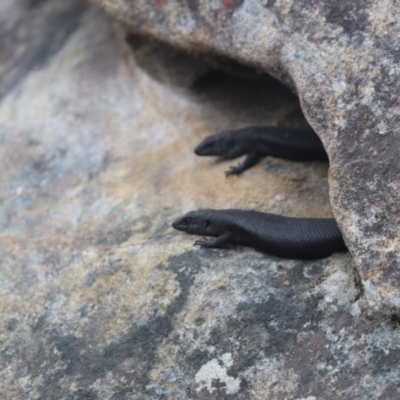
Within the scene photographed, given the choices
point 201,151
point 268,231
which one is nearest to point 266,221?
point 268,231

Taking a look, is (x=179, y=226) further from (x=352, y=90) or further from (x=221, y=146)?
(x=352, y=90)

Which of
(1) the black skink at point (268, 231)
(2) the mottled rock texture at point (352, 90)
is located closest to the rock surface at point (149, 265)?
(1) the black skink at point (268, 231)

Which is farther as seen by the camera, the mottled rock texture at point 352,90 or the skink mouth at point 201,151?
the skink mouth at point 201,151

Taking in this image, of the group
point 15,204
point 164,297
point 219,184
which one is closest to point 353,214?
point 164,297

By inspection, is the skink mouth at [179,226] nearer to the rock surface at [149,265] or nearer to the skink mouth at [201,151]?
the rock surface at [149,265]

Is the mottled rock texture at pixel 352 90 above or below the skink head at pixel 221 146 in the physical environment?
above

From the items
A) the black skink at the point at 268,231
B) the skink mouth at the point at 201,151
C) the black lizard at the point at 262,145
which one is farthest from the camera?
the skink mouth at the point at 201,151
